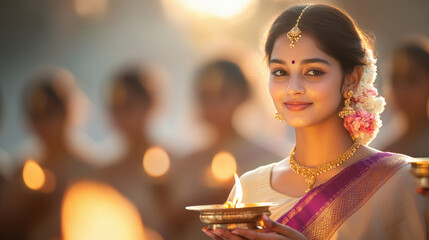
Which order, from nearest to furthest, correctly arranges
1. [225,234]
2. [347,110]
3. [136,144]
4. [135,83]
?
[225,234] → [347,110] → [136,144] → [135,83]

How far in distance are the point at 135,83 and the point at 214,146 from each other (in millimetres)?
1140

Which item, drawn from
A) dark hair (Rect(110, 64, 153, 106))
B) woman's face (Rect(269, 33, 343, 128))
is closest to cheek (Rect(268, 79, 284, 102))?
woman's face (Rect(269, 33, 343, 128))

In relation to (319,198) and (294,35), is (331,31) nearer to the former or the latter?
(294,35)

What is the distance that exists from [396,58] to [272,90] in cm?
244

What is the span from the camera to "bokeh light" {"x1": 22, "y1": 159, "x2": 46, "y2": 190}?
19.5 feet

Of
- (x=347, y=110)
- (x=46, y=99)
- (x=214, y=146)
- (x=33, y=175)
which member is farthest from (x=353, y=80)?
(x=33, y=175)

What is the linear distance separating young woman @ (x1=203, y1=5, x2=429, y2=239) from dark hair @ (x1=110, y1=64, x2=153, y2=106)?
277 cm

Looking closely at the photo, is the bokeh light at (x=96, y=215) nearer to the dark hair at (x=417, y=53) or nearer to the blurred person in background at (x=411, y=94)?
the blurred person in background at (x=411, y=94)

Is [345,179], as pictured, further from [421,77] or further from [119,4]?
[119,4]

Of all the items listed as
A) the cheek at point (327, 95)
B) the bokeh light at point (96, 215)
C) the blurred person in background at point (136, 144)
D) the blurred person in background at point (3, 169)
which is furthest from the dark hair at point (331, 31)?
the blurred person in background at point (3, 169)

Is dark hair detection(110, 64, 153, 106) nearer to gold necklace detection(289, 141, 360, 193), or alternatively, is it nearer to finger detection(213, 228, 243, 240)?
gold necklace detection(289, 141, 360, 193)

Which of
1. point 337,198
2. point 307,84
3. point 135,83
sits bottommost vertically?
point 337,198

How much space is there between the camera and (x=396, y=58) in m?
5.11

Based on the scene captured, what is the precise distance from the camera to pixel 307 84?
2.87 metres
